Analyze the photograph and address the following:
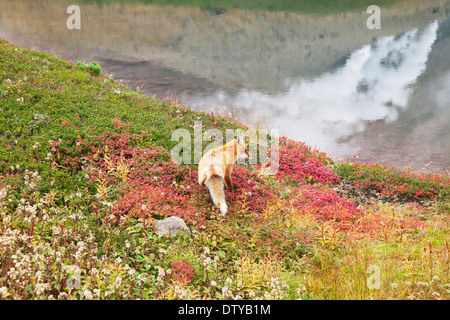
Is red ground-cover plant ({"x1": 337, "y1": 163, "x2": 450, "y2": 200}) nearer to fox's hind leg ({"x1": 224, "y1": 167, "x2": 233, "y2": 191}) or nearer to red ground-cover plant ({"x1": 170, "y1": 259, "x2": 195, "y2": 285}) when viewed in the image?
fox's hind leg ({"x1": 224, "y1": 167, "x2": 233, "y2": 191})

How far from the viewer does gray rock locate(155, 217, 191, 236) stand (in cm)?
872

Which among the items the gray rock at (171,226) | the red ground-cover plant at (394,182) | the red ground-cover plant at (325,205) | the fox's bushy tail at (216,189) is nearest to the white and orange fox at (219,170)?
the fox's bushy tail at (216,189)

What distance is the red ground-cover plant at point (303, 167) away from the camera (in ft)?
49.2

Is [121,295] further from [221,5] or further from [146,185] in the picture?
[221,5]

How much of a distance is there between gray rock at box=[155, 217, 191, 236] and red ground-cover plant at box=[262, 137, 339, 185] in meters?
6.37

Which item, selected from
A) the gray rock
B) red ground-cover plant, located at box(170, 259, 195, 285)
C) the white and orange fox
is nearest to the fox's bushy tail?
the white and orange fox

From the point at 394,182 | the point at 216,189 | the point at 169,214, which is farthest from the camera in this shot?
the point at 394,182

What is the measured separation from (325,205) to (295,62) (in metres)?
33.6

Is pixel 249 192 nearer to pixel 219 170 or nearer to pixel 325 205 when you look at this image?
pixel 219 170

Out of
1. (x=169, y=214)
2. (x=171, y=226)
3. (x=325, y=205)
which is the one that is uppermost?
(x=325, y=205)

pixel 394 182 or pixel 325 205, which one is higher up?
pixel 394 182

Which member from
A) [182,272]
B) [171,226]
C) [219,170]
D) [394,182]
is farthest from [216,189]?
[394,182]

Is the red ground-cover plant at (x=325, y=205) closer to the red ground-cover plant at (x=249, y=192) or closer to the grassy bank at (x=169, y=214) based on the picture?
the grassy bank at (x=169, y=214)

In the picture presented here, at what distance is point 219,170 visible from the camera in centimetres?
1019
